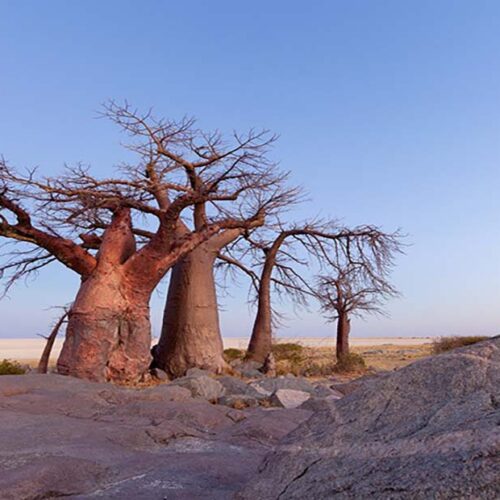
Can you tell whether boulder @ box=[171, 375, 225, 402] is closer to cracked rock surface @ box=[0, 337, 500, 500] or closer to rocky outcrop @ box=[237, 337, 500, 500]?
cracked rock surface @ box=[0, 337, 500, 500]

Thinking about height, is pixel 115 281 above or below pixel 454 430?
above

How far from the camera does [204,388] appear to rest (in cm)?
734

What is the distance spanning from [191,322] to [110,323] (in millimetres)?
2327

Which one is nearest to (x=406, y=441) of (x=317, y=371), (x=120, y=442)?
(x=120, y=442)

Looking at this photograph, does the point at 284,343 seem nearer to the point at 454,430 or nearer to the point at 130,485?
the point at 130,485

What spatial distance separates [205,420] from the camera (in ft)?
16.3

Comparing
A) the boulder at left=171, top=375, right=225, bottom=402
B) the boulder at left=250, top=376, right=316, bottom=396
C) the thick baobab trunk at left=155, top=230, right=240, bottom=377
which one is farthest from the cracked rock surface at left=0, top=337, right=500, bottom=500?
the thick baobab trunk at left=155, top=230, right=240, bottom=377

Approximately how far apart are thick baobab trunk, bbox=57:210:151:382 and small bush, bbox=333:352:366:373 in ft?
17.8

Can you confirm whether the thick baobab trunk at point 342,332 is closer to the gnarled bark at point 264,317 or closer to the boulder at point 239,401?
the gnarled bark at point 264,317

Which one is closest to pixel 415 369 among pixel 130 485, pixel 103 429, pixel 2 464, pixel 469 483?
pixel 469 483

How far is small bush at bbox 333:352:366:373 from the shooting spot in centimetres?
1437

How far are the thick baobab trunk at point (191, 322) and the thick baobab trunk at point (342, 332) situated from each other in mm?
4395

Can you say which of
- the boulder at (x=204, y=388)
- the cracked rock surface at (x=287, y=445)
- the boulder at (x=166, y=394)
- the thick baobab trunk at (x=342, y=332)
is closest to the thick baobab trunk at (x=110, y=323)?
the boulder at (x=204, y=388)

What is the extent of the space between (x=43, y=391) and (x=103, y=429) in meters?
1.92
